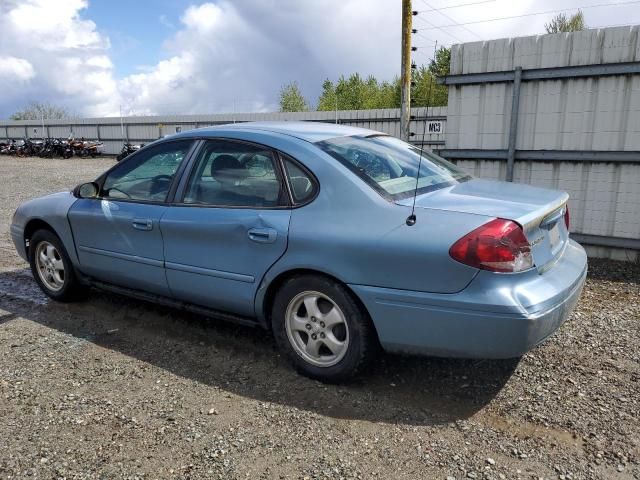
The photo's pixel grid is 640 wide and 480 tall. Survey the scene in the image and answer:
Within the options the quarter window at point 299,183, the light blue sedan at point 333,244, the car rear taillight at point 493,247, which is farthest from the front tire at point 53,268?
the car rear taillight at point 493,247

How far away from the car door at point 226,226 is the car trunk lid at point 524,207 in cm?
90

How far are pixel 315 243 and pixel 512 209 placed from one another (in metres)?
1.12

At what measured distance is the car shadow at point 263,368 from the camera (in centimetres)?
304

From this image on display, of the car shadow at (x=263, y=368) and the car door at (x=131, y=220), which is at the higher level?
the car door at (x=131, y=220)

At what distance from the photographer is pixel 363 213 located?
2.99m

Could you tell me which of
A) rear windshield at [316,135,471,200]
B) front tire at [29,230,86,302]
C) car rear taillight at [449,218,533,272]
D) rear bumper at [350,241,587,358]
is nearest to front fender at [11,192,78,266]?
front tire at [29,230,86,302]

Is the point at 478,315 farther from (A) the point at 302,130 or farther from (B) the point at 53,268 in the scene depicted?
(B) the point at 53,268

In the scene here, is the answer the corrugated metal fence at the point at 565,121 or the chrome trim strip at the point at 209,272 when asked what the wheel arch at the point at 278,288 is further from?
the corrugated metal fence at the point at 565,121

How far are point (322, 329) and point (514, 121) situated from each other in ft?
14.8

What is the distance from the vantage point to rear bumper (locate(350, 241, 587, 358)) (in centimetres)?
265

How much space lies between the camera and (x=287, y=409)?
301 centimetres

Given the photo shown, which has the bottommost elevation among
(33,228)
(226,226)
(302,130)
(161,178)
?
(33,228)

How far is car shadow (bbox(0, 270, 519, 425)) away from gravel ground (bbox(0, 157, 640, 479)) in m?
0.01

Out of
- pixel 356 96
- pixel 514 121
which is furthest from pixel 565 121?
pixel 356 96
